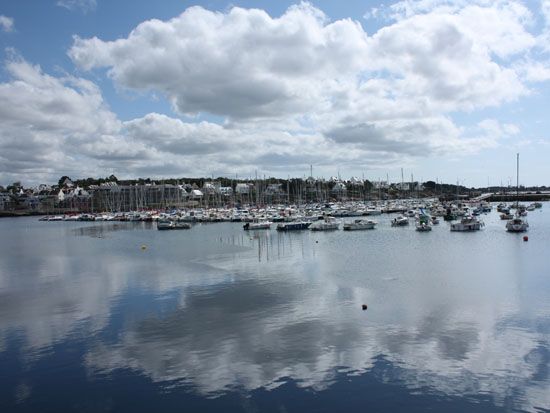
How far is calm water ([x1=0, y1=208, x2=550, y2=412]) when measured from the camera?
17.8m

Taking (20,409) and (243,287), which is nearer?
(20,409)

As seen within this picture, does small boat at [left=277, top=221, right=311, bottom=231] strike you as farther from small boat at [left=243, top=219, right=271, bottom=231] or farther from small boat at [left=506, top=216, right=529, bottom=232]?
small boat at [left=506, top=216, right=529, bottom=232]

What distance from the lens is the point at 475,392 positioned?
1758cm

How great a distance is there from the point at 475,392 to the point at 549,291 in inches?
768

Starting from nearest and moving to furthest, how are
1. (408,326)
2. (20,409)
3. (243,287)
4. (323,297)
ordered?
1. (20,409)
2. (408,326)
3. (323,297)
4. (243,287)

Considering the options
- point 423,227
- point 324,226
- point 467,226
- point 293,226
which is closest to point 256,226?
point 293,226

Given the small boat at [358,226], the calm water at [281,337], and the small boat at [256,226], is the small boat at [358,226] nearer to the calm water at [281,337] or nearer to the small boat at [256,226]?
the small boat at [256,226]

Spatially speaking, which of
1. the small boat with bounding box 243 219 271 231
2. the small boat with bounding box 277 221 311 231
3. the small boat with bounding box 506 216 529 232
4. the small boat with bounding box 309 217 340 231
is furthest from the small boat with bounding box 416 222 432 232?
the small boat with bounding box 243 219 271 231

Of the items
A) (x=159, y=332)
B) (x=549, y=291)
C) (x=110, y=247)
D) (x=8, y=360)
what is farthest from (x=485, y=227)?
(x=8, y=360)

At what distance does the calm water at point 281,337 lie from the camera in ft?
58.4

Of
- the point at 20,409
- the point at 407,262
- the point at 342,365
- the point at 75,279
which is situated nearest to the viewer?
the point at 20,409

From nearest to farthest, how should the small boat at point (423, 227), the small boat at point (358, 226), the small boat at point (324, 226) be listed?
the small boat at point (423, 227), the small boat at point (358, 226), the small boat at point (324, 226)

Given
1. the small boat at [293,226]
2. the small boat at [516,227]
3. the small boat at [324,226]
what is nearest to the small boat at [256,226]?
the small boat at [293,226]

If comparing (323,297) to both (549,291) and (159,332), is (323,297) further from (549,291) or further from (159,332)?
(549,291)
